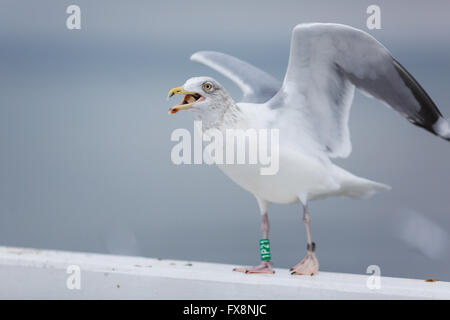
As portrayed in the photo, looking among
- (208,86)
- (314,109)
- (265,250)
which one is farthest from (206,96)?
(265,250)

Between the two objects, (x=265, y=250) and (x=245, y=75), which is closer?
(x=265, y=250)

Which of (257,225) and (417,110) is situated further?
(257,225)

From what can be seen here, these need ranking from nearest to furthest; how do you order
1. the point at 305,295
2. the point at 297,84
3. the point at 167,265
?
Result: the point at 305,295
the point at 297,84
the point at 167,265

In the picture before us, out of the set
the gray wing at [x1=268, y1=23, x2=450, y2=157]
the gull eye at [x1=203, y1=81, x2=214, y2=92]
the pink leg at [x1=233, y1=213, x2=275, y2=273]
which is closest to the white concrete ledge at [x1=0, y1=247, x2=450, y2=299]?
the pink leg at [x1=233, y1=213, x2=275, y2=273]

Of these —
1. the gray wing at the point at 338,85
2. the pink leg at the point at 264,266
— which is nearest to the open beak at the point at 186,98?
the gray wing at the point at 338,85

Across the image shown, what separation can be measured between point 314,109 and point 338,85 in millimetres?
105

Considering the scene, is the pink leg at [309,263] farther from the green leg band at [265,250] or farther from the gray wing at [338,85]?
the gray wing at [338,85]

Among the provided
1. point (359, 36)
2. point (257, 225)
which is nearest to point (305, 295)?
point (257, 225)

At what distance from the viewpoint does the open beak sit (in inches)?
72.9

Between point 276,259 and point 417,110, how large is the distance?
29.5 inches

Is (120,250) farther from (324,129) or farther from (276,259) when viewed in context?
(324,129)

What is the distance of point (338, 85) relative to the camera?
1929 mm

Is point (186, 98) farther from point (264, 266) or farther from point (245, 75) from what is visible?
point (264, 266)

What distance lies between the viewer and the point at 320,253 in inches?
A: 88.1
